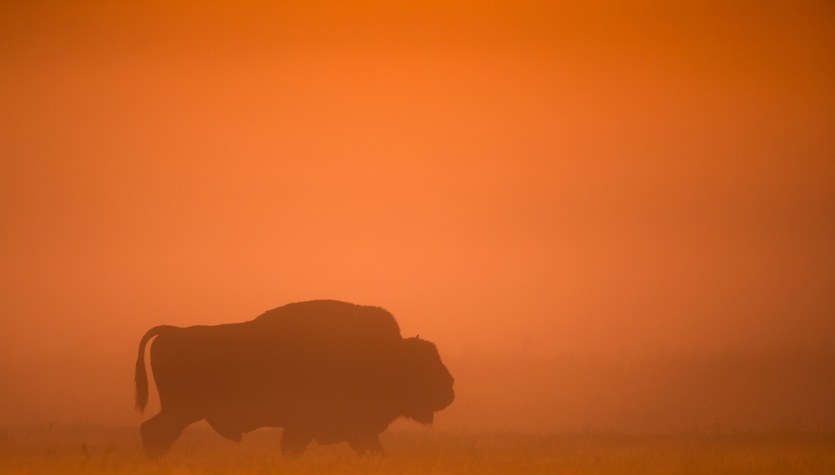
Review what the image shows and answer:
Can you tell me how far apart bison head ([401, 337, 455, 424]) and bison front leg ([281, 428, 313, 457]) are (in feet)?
1.68

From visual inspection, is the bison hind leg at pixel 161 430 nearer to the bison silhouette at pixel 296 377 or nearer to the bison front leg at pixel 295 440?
the bison silhouette at pixel 296 377

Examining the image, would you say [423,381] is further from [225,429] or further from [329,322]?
[225,429]

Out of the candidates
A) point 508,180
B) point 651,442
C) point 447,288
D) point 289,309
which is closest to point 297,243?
point 289,309

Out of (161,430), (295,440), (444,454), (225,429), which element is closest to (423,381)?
(444,454)

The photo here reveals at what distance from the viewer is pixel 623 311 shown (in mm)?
4418

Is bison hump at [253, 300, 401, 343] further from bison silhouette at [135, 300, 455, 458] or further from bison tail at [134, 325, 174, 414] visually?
bison tail at [134, 325, 174, 414]

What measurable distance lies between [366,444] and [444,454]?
0.39 meters

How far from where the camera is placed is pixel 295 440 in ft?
13.0

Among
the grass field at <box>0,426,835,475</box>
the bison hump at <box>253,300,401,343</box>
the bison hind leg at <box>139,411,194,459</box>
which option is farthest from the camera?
the bison hump at <box>253,300,401,343</box>

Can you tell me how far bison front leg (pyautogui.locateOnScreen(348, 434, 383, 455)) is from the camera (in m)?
3.94

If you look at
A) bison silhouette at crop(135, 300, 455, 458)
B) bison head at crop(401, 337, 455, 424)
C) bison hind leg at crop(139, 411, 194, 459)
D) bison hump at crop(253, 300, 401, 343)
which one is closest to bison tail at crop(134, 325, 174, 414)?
bison silhouette at crop(135, 300, 455, 458)

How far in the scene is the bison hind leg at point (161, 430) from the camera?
389 cm

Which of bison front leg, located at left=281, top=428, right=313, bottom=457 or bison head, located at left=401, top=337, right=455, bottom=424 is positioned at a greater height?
bison head, located at left=401, top=337, right=455, bottom=424

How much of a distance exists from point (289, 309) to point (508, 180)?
1.38 m
